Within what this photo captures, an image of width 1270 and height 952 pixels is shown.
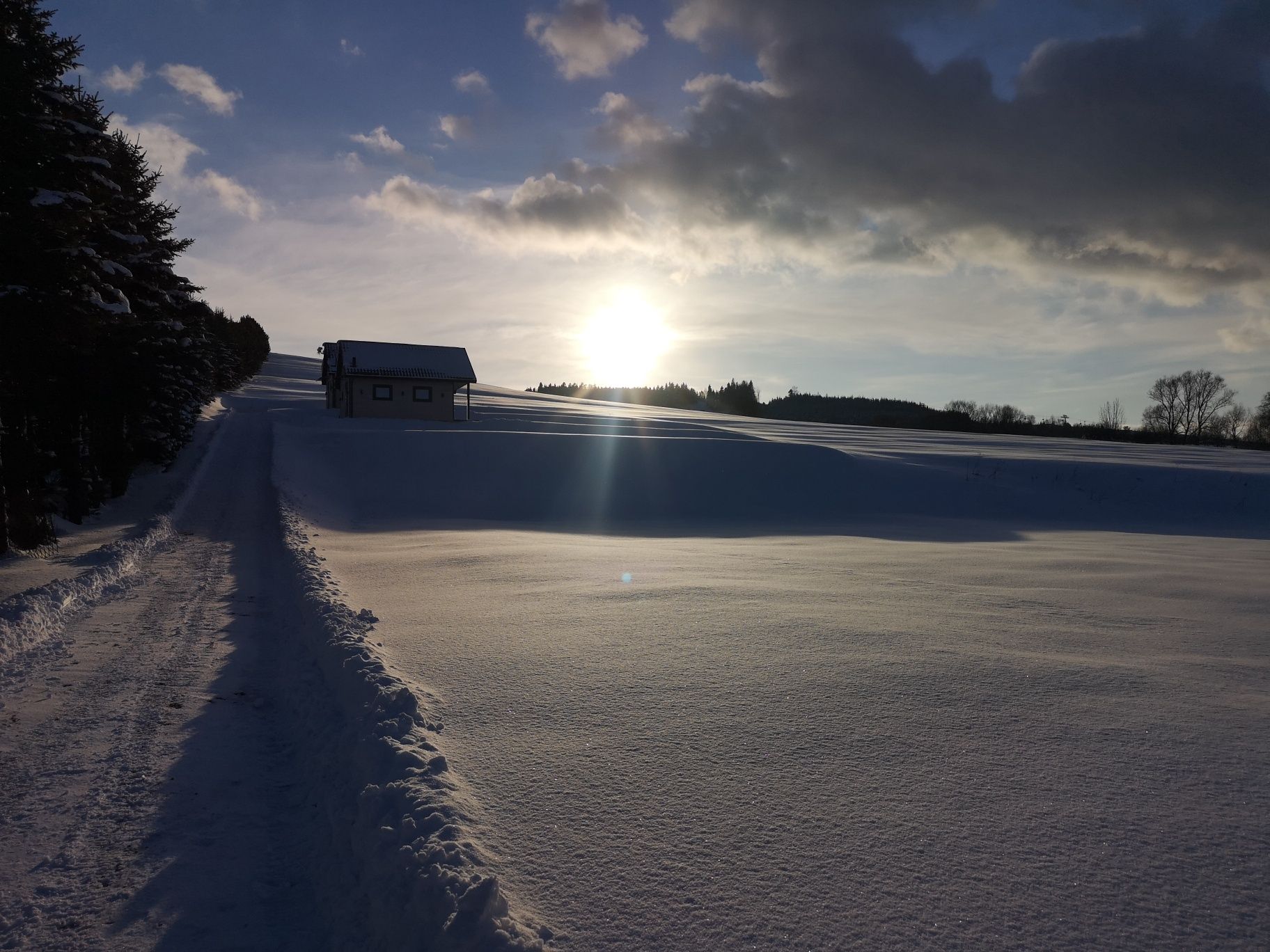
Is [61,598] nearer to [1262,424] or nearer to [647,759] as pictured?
[647,759]

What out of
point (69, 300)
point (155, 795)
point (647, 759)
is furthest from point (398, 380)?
point (647, 759)

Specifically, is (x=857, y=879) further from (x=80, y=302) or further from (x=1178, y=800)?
(x=80, y=302)

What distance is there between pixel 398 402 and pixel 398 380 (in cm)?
131

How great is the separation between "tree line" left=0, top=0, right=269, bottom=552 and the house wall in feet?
61.2

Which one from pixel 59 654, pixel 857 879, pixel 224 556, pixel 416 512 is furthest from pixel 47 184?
pixel 857 879

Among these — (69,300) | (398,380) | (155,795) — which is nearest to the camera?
(155,795)

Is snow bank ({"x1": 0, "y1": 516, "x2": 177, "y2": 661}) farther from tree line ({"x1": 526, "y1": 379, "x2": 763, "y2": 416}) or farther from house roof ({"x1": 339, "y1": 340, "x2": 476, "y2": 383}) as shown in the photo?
tree line ({"x1": 526, "y1": 379, "x2": 763, "y2": 416})

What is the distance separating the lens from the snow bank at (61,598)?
747cm

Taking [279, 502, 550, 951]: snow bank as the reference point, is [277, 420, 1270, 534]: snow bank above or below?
above

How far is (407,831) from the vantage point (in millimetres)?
3682

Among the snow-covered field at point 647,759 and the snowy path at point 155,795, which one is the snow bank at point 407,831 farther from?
the snowy path at point 155,795

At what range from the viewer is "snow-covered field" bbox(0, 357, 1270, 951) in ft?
10.1

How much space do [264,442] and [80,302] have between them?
21.9 metres

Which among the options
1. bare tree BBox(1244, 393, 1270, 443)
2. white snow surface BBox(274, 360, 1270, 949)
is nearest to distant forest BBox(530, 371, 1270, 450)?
bare tree BBox(1244, 393, 1270, 443)
